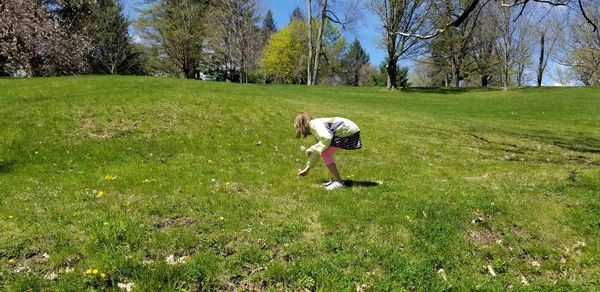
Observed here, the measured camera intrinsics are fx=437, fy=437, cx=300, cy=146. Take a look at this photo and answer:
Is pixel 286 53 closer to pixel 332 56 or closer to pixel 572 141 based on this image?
pixel 332 56

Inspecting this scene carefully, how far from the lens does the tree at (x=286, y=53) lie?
73875 millimetres

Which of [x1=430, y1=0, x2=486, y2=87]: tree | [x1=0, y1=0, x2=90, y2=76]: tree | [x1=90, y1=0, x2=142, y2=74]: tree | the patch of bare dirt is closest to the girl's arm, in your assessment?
the patch of bare dirt

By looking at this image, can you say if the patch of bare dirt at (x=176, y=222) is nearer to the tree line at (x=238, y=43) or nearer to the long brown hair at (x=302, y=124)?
the long brown hair at (x=302, y=124)

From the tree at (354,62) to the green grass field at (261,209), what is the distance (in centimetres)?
7824

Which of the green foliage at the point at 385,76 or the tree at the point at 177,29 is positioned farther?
the green foliage at the point at 385,76

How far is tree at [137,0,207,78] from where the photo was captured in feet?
198

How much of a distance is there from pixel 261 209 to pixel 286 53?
68123 mm

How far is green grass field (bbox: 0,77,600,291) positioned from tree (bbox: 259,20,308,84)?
58.1 meters

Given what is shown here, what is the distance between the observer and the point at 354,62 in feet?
314

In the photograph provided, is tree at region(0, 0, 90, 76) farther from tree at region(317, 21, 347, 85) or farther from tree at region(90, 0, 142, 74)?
tree at region(317, 21, 347, 85)

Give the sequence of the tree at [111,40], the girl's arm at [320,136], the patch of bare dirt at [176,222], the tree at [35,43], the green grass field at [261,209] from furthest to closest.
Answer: the tree at [111,40] → the tree at [35,43] → the girl's arm at [320,136] → the patch of bare dirt at [176,222] → the green grass field at [261,209]

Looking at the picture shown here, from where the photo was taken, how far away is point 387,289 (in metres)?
5.75

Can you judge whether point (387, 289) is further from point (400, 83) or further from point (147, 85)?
point (400, 83)

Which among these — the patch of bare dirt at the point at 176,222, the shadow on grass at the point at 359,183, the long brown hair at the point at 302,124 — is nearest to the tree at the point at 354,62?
the shadow on grass at the point at 359,183
